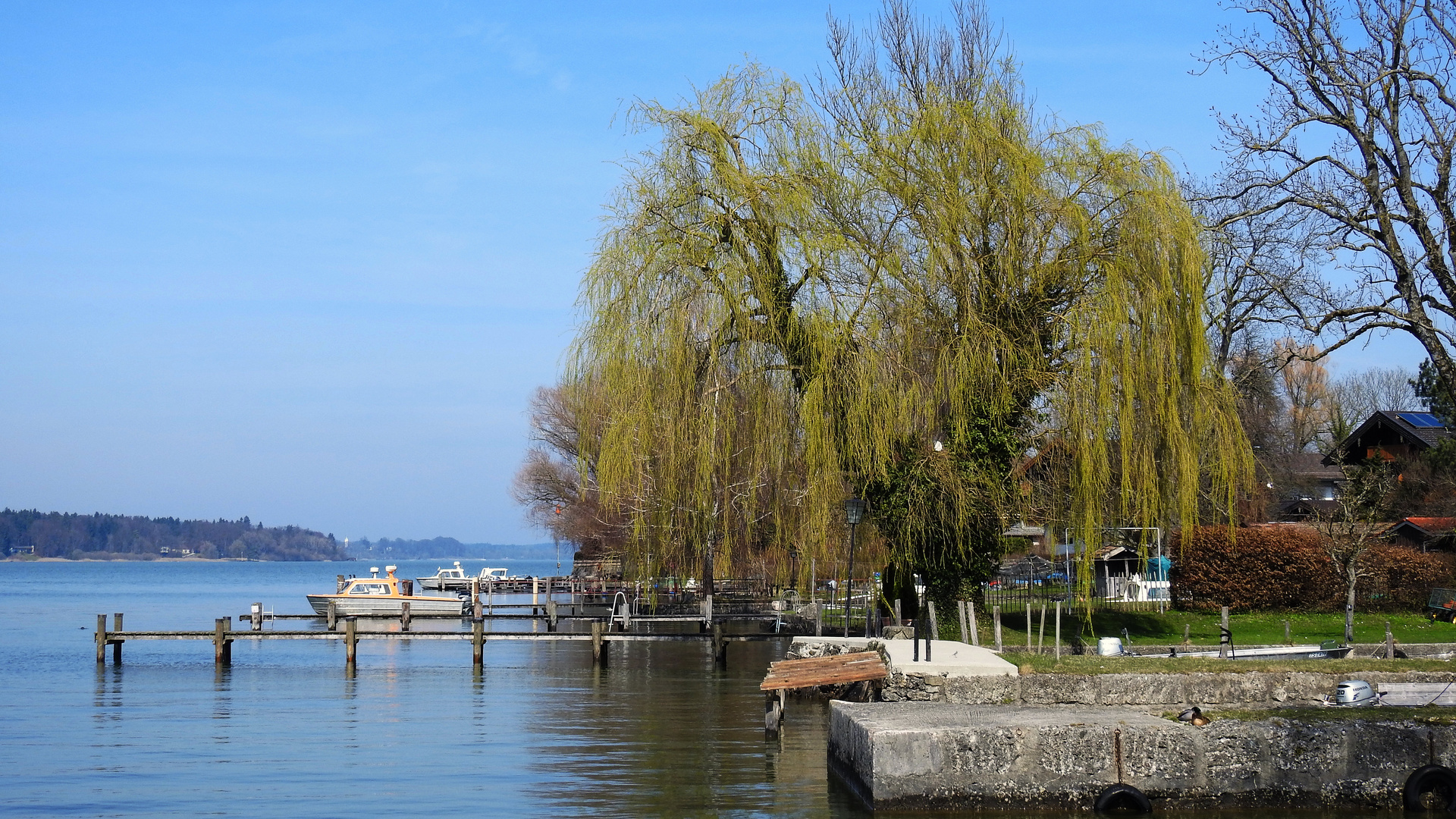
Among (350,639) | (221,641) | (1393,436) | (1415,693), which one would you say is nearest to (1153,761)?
(1415,693)

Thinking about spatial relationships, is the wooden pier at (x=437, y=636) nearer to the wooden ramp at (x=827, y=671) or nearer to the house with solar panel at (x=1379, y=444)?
the wooden ramp at (x=827, y=671)

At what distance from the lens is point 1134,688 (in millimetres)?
16719

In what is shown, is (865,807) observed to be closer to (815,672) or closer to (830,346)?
(815,672)

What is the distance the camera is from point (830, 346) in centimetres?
2327

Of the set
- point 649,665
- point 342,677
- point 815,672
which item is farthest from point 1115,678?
point 342,677

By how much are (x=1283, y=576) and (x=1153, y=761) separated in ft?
76.6

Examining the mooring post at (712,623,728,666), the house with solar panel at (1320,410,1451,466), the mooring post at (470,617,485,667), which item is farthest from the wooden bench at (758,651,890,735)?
the house with solar panel at (1320,410,1451,466)

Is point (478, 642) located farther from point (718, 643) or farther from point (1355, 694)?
point (1355, 694)

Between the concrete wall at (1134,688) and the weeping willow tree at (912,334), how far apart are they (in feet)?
19.4

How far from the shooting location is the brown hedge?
34094 millimetres

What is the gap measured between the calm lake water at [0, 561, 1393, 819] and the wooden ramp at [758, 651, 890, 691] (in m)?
1.03

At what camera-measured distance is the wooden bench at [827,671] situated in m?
17.3

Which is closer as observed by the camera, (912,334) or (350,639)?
(912,334)

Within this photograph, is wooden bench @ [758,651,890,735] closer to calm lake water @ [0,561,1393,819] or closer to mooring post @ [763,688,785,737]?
mooring post @ [763,688,785,737]
